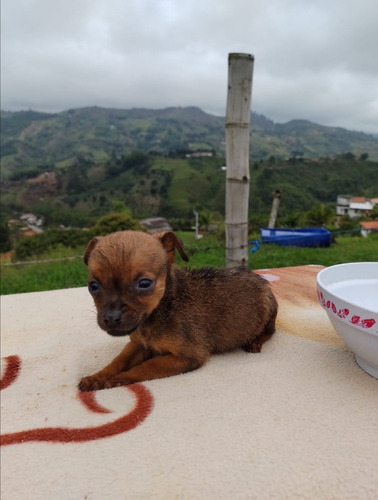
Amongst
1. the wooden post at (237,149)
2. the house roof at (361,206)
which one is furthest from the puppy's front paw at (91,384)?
the house roof at (361,206)

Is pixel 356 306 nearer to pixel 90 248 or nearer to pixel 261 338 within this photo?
pixel 261 338

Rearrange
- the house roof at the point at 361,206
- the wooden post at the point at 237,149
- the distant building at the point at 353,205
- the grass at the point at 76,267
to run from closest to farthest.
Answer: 1. the wooden post at the point at 237,149
2. the grass at the point at 76,267
3. the distant building at the point at 353,205
4. the house roof at the point at 361,206

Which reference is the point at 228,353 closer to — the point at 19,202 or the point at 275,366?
the point at 275,366

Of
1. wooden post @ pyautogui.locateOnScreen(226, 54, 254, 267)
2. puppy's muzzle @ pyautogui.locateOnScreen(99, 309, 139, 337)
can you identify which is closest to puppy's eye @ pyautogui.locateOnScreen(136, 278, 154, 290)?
puppy's muzzle @ pyautogui.locateOnScreen(99, 309, 139, 337)

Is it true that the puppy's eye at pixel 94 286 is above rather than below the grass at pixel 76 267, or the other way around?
above

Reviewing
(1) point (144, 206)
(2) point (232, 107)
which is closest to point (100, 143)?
(1) point (144, 206)

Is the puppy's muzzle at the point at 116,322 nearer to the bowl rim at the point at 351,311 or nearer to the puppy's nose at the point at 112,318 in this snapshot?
the puppy's nose at the point at 112,318

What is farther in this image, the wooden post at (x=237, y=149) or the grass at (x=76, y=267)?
the grass at (x=76, y=267)
